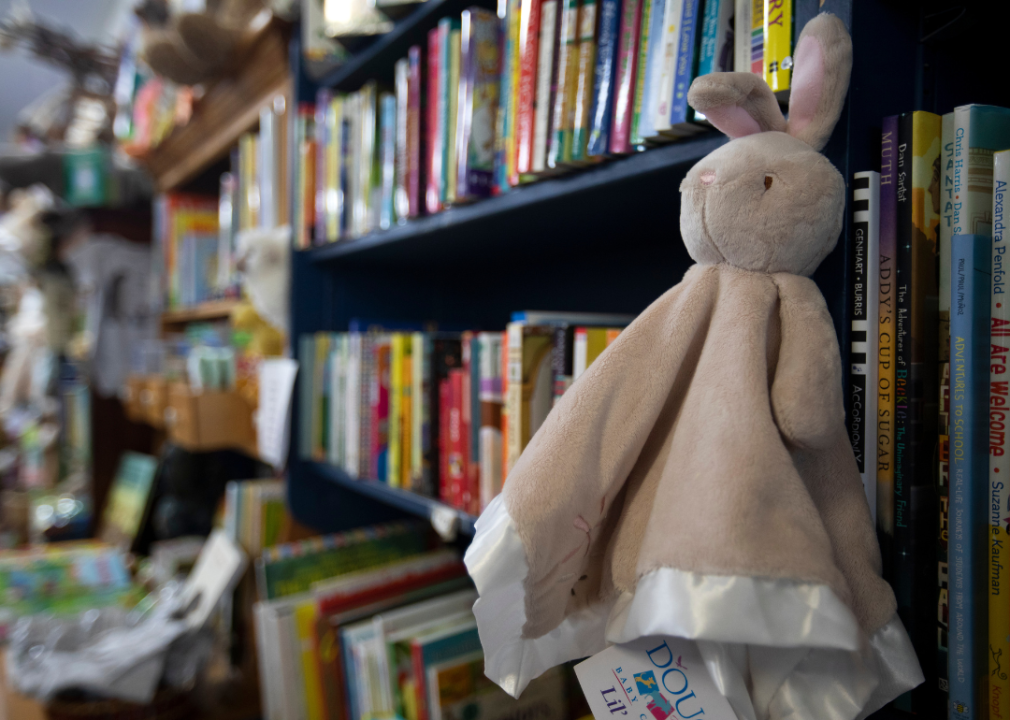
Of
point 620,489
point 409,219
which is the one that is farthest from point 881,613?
point 409,219

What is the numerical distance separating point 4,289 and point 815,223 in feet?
13.7

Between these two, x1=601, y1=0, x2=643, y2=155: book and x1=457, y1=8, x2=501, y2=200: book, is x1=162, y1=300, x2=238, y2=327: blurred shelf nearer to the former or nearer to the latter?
x1=457, y1=8, x2=501, y2=200: book

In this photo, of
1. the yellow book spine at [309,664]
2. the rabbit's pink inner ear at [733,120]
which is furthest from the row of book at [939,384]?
the yellow book spine at [309,664]

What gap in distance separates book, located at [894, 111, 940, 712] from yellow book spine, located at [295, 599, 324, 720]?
2.67ft

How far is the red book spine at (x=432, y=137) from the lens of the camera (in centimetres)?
88

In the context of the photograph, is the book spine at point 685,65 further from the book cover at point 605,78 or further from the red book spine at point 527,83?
the red book spine at point 527,83

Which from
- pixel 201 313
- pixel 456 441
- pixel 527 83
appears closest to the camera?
pixel 527 83

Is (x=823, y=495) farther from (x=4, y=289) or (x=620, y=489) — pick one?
(x=4, y=289)

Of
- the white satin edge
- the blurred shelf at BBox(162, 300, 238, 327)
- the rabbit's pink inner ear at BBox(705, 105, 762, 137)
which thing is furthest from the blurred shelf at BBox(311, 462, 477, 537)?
the blurred shelf at BBox(162, 300, 238, 327)

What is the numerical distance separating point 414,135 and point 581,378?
60 cm

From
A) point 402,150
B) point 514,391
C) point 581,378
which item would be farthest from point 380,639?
point 402,150

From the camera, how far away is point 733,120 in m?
0.46

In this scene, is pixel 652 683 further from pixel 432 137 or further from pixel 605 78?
pixel 432 137

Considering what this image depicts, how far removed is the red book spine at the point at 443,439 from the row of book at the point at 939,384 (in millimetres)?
528
